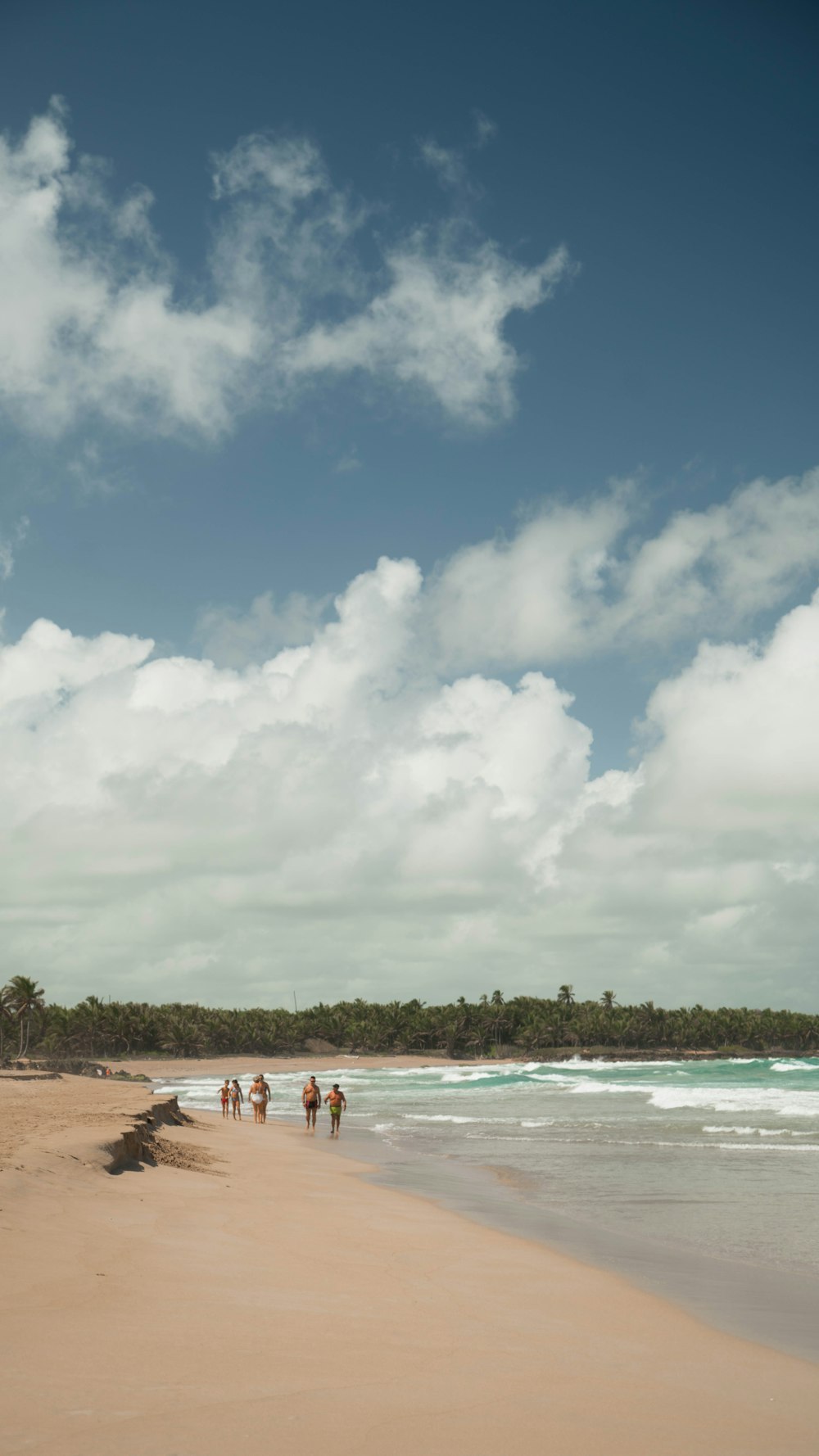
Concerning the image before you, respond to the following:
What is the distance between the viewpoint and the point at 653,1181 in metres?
19.4

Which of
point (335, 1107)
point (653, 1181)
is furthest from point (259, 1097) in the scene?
point (653, 1181)

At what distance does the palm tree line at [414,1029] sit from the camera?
123812 mm

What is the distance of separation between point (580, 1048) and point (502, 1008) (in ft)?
43.2

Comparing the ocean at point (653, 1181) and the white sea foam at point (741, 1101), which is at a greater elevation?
the ocean at point (653, 1181)

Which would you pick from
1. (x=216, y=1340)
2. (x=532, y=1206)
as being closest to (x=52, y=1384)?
(x=216, y=1340)

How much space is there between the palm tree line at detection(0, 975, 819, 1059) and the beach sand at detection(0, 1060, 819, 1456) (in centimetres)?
10315

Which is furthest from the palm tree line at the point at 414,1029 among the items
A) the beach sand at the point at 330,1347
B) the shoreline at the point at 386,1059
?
the beach sand at the point at 330,1347

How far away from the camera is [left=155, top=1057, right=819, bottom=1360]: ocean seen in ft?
35.7

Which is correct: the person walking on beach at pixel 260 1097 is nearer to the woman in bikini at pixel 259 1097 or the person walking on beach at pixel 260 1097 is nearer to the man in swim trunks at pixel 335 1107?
the woman in bikini at pixel 259 1097

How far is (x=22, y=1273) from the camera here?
7.38 meters

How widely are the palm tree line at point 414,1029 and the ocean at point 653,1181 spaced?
3188 inches

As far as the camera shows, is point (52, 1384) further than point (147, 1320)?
No

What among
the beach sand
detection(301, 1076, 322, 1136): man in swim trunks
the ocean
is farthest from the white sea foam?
the beach sand

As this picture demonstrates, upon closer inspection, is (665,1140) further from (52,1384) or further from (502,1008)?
(502,1008)
